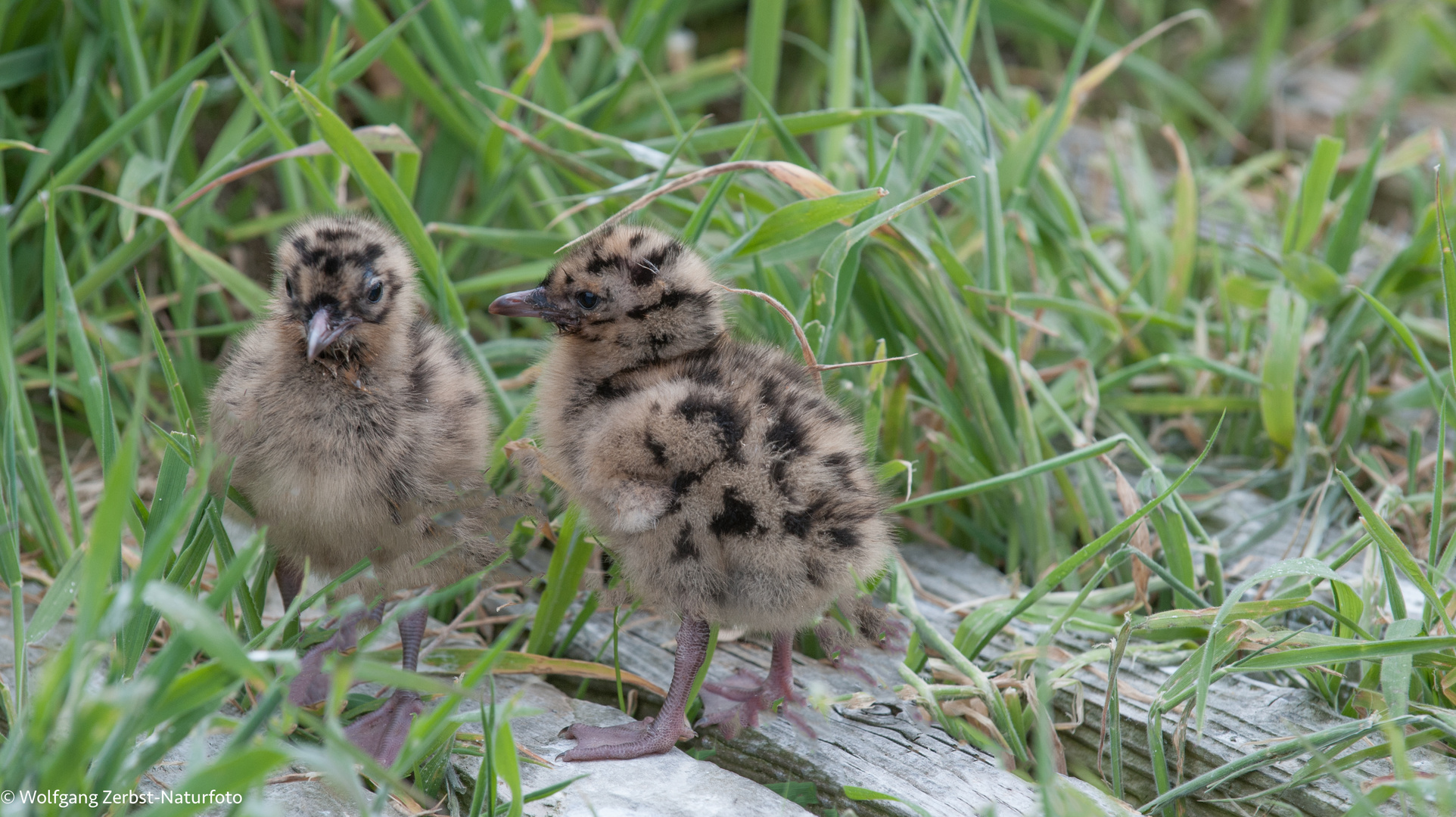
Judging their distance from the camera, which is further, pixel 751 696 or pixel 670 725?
pixel 751 696

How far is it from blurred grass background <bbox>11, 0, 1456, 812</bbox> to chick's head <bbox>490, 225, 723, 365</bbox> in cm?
37

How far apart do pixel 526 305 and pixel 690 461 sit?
601mm

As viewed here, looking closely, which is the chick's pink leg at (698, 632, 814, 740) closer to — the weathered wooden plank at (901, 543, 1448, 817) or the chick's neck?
the weathered wooden plank at (901, 543, 1448, 817)

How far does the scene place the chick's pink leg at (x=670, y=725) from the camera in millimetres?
2576

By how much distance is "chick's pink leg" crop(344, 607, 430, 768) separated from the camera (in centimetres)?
256

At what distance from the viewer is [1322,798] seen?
236cm

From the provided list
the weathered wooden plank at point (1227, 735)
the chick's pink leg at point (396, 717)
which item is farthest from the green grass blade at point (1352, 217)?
the chick's pink leg at point (396, 717)

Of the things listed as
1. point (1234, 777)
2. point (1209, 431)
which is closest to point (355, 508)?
point (1234, 777)

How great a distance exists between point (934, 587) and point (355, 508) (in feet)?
5.08

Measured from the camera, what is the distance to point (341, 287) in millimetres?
2561

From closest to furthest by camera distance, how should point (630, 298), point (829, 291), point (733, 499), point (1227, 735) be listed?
point (733, 499)
point (1227, 735)
point (630, 298)
point (829, 291)

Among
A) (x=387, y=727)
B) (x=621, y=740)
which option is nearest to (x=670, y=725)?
(x=621, y=740)

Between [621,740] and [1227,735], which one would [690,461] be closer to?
[621,740]

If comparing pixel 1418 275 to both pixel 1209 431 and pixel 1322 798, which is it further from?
pixel 1322 798
